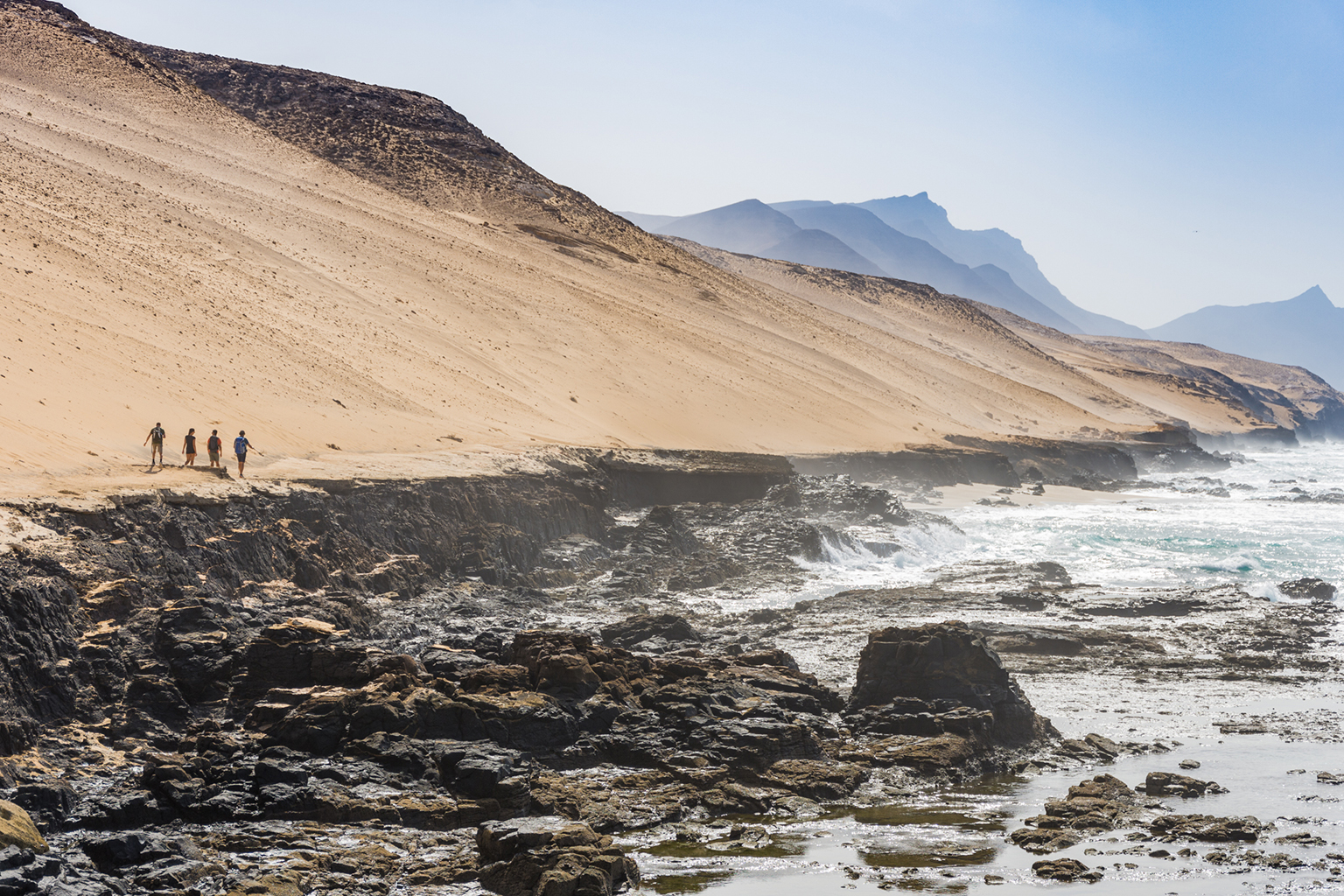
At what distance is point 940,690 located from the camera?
45.4 feet

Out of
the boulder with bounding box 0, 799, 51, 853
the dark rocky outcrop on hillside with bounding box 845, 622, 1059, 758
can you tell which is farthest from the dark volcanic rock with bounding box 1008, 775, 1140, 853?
the boulder with bounding box 0, 799, 51, 853

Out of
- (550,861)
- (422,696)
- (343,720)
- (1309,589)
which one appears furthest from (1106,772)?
(1309,589)

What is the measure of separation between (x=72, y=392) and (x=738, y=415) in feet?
88.1

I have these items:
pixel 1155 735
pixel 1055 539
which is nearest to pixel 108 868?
pixel 1155 735

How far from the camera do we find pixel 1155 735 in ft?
45.3

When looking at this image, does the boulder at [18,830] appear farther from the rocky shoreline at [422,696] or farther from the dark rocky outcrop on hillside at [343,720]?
the dark rocky outcrop on hillside at [343,720]

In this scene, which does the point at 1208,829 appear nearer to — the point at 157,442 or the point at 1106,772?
the point at 1106,772

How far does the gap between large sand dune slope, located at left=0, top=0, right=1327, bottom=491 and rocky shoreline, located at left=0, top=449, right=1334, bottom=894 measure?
3756 mm

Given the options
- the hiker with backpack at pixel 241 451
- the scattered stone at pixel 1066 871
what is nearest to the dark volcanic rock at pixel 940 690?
the scattered stone at pixel 1066 871

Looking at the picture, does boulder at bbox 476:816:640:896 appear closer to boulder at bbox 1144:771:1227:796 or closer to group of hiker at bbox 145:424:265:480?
boulder at bbox 1144:771:1227:796

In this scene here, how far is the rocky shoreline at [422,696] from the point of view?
952 centimetres

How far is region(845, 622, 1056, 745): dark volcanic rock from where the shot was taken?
13211 millimetres

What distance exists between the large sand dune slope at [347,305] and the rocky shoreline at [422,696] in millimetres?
3756

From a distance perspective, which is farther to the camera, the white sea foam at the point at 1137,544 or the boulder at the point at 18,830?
the white sea foam at the point at 1137,544
